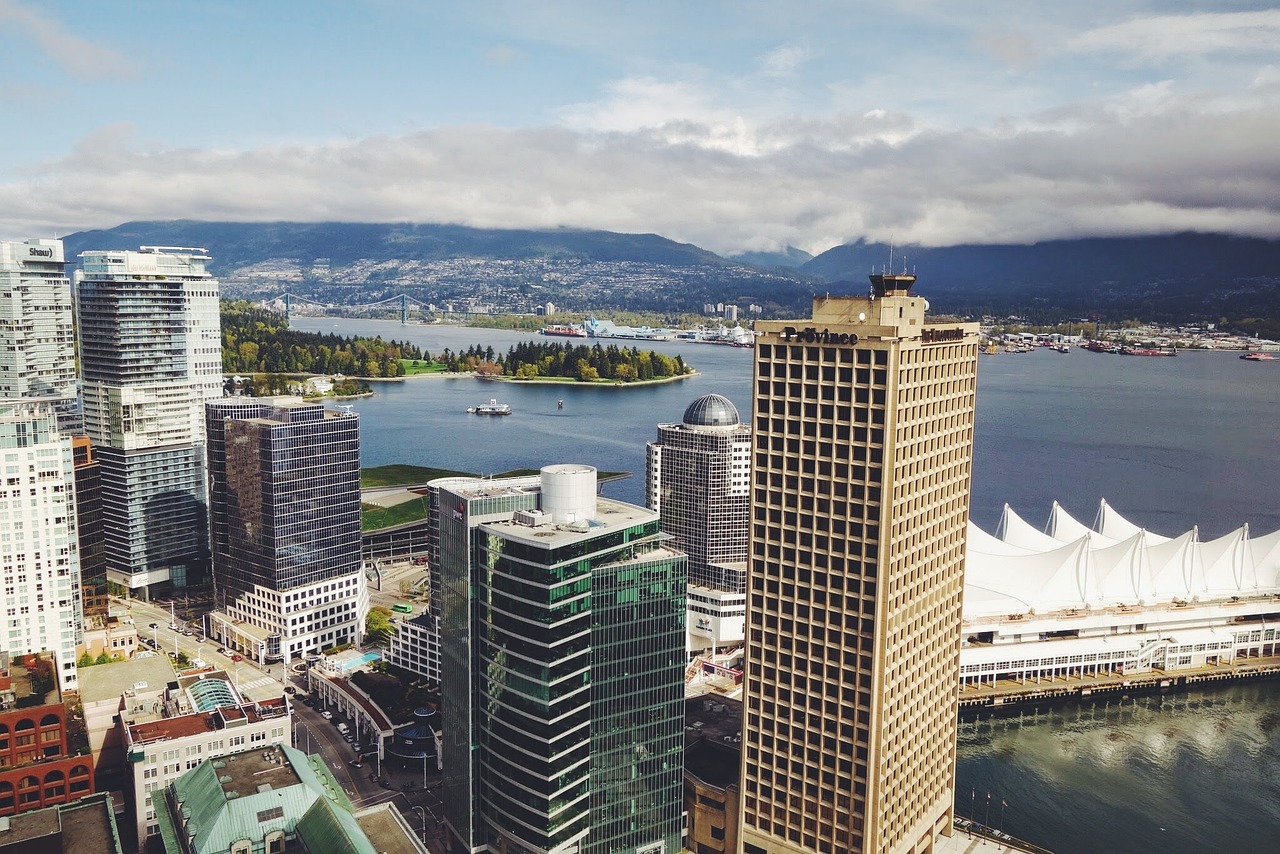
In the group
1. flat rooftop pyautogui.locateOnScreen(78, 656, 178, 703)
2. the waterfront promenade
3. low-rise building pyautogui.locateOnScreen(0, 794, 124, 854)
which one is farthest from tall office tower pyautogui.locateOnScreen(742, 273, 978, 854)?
flat rooftop pyautogui.locateOnScreen(78, 656, 178, 703)

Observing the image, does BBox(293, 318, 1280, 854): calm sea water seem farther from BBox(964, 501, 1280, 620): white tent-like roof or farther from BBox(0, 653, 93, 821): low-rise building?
BBox(0, 653, 93, 821): low-rise building

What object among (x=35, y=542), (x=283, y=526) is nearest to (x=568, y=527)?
(x=35, y=542)

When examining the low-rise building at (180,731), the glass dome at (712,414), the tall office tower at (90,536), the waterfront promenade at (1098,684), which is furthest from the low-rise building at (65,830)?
the waterfront promenade at (1098,684)

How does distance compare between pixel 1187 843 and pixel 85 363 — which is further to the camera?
pixel 85 363

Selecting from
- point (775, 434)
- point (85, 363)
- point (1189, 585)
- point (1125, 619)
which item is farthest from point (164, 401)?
point (1189, 585)

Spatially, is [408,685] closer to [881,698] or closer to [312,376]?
[881,698]

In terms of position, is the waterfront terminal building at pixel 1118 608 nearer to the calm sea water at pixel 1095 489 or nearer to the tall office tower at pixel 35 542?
the calm sea water at pixel 1095 489
